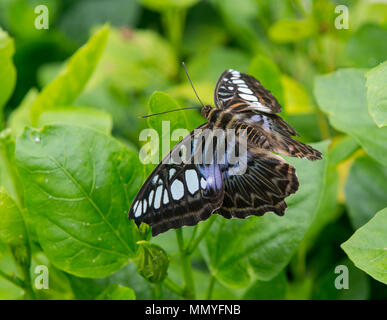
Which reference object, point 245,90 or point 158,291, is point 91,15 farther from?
point 158,291

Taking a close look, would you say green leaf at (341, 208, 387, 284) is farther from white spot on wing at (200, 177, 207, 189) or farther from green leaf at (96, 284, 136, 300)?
green leaf at (96, 284, 136, 300)

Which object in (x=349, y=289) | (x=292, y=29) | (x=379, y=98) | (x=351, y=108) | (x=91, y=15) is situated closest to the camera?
(x=379, y=98)

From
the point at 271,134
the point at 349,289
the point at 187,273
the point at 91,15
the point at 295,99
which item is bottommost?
the point at 349,289

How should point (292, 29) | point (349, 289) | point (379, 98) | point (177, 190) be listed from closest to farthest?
point (379, 98) < point (177, 190) < point (349, 289) < point (292, 29)

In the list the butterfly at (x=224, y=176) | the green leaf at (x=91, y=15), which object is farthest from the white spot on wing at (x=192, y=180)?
the green leaf at (x=91, y=15)

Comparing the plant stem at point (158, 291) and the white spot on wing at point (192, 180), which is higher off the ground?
the white spot on wing at point (192, 180)

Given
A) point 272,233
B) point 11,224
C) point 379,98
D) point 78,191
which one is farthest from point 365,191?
point 11,224

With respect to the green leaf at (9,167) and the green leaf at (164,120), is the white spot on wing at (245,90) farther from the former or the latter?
the green leaf at (9,167)
